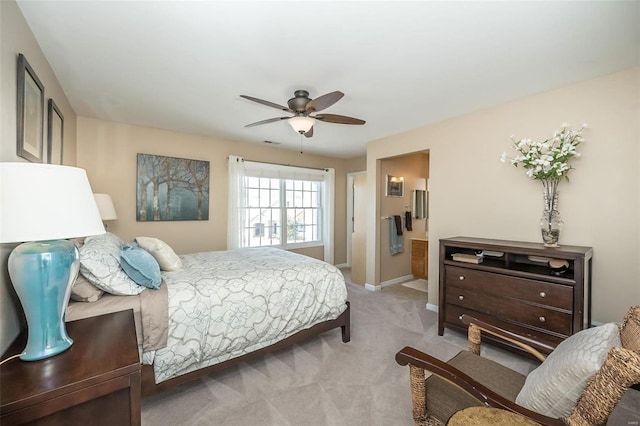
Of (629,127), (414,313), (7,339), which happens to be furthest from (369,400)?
(629,127)

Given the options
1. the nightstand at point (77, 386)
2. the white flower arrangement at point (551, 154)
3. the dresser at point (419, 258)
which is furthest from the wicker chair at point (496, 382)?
the dresser at point (419, 258)

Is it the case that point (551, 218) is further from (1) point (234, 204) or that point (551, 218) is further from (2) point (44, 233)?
(1) point (234, 204)

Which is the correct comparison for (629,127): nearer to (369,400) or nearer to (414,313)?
(414,313)

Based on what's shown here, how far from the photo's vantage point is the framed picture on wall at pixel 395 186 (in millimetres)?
4648

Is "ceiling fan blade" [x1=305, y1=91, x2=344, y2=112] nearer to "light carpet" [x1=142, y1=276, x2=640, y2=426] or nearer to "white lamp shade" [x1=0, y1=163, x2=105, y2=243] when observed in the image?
"white lamp shade" [x1=0, y1=163, x2=105, y2=243]

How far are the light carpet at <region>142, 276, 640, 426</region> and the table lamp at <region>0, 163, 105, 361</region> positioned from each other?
1043 millimetres

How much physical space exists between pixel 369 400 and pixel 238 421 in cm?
89

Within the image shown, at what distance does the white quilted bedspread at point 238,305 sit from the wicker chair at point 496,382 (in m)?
1.23

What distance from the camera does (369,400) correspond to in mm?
1925

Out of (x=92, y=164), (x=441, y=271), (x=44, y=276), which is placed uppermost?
(x=92, y=164)

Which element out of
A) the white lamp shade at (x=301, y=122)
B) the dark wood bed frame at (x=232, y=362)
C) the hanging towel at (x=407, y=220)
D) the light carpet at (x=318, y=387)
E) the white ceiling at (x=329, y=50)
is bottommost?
the light carpet at (x=318, y=387)

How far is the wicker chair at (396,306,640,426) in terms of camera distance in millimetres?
837

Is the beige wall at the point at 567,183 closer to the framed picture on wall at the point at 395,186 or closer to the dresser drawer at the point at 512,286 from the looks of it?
the dresser drawer at the point at 512,286

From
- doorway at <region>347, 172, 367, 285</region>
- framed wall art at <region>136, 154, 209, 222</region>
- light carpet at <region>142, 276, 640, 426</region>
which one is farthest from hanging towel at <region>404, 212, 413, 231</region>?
framed wall art at <region>136, 154, 209, 222</region>
